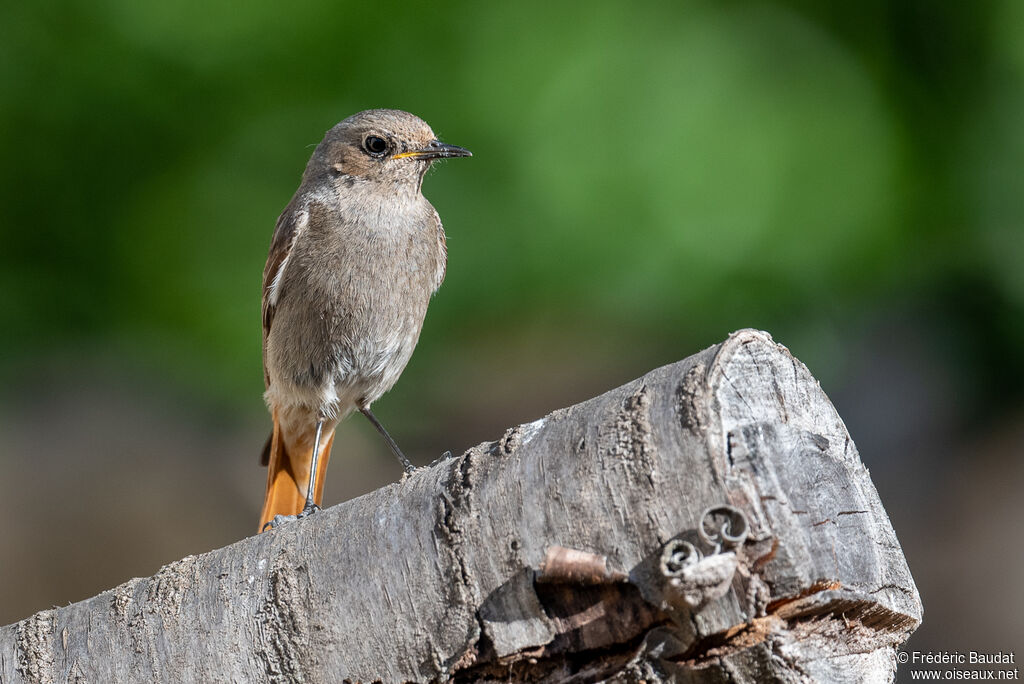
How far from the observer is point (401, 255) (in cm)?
428

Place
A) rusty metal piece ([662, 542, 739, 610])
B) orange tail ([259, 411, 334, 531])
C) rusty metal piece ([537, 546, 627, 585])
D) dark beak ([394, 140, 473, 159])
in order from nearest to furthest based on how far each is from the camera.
→ rusty metal piece ([662, 542, 739, 610]), rusty metal piece ([537, 546, 627, 585]), dark beak ([394, 140, 473, 159]), orange tail ([259, 411, 334, 531])

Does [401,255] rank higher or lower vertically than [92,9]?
lower

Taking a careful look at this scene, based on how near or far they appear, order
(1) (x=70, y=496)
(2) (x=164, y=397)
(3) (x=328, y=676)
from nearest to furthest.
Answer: (3) (x=328, y=676), (1) (x=70, y=496), (2) (x=164, y=397)

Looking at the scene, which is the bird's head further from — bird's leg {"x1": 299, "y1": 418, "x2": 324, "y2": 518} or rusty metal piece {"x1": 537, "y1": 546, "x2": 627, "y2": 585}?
rusty metal piece {"x1": 537, "y1": 546, "x2": 627, "y2": 585}

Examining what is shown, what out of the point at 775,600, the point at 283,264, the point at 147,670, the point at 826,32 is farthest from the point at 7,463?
the point at 775,600

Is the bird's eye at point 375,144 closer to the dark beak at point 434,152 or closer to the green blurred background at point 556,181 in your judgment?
the dark beak at point 434,152

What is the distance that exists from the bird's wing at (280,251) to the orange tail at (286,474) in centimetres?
50

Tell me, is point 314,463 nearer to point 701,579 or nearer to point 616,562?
point 616,562

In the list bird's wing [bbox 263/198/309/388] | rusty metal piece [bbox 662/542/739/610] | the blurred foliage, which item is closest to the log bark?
rusty metal piece [bbox 662/542/739/610]

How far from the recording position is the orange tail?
4695 mm

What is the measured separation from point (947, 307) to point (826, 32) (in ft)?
6.21

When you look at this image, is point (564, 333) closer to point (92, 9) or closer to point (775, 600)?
point (92, 9)

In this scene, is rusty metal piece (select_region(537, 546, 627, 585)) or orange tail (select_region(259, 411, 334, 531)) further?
orange tail (select_region(259, 411, 334, 531))

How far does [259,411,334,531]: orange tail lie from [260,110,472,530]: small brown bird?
0.08 m
